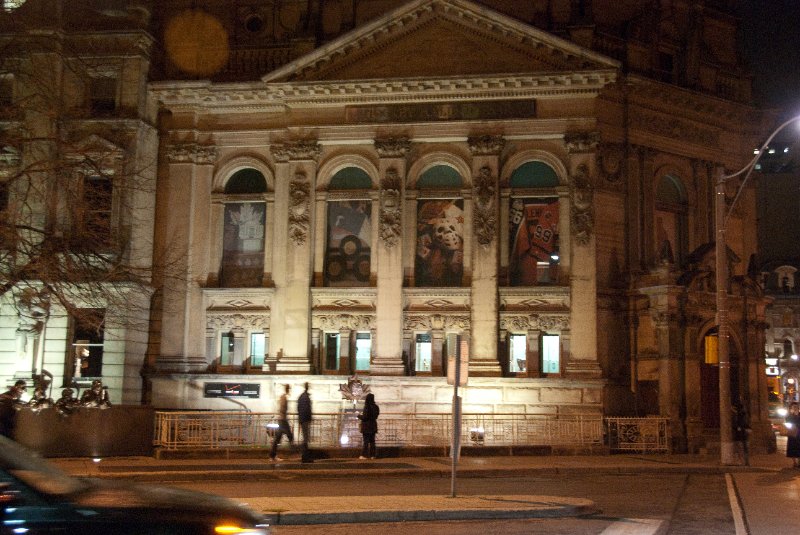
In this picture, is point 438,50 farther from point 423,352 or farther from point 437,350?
point 423,352

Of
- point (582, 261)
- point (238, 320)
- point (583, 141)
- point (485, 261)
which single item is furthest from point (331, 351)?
point (583, 141)

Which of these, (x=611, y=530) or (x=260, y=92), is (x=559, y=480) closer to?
(x=611, y=530)

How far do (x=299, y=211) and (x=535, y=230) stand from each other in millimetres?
8984

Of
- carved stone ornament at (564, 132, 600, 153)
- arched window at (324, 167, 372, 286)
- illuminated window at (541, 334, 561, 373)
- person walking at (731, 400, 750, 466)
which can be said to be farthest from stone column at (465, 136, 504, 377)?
person walking at (731, 400, 750, 466)

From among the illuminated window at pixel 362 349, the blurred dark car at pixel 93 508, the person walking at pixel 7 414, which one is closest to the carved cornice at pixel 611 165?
the illuminated window at pixel 362 349

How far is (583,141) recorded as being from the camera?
113 ft

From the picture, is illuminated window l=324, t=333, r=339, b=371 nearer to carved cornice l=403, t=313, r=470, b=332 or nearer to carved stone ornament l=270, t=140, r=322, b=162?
carved cornice l=403, t=313, r=470, b=332

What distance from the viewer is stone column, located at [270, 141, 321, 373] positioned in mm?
35156

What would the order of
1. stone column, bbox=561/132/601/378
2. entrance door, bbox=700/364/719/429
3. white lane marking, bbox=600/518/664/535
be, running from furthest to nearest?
entrance door, bbox=700/364/719/429 < stone column, bbox=561/132/601/378 < white lane marking, bbox=600/518/664/535

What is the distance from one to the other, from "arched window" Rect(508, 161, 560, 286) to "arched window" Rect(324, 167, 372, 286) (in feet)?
18.0

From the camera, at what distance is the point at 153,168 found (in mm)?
37000

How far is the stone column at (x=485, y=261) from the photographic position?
112 ft

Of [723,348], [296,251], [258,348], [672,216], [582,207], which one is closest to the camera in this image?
[723,348]

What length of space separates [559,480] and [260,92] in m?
20.6
